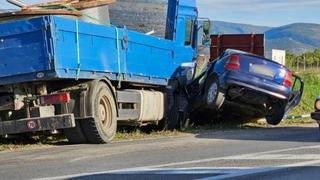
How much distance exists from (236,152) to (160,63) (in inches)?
221

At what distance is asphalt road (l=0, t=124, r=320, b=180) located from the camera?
27.3 feet

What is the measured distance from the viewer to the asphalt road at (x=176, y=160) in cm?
833

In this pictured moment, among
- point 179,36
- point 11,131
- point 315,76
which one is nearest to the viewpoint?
point 11,131

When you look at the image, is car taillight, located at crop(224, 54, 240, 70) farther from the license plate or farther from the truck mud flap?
the truck mud flap

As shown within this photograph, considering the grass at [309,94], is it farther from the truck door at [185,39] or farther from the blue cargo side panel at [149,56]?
the blue cargo side panel at [149,56]

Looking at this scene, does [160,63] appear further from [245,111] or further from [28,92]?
[28,92]

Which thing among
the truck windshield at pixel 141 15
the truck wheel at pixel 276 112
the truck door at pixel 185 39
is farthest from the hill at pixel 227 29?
the truck wheel at pixel 276 112

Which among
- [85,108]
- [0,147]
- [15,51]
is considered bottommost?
[0,147]

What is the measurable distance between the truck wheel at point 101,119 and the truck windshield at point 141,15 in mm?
3490

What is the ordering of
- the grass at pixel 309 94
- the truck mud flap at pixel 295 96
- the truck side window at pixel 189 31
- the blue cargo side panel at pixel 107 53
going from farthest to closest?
1. the grass at pixel 309 94
2. the truck side window at pixel 189 31
3. the truck mud flap at pixel 295 96
4. the blue cargo side panel at pixel 107 53

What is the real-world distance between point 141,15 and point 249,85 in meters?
3.38

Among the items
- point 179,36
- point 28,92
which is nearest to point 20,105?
point 28,92

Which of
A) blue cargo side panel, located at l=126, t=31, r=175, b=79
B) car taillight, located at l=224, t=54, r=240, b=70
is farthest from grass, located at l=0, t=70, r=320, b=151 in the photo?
car taillight, located at l=224, t=54, r=240, b=70

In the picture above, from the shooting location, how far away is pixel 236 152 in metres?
10.8
